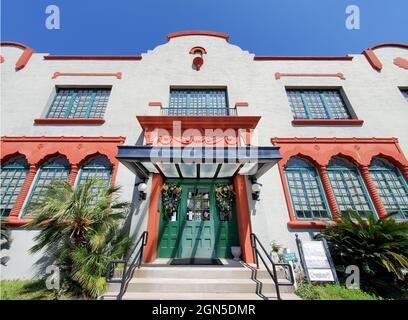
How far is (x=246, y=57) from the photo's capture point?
1052 cm

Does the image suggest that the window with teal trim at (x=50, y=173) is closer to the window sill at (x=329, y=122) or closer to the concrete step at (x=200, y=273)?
the concrete step at (x=200, y=273)

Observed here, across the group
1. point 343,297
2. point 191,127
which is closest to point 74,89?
point 191,127

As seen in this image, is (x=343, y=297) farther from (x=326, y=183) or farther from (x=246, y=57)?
(x=246, y=57)

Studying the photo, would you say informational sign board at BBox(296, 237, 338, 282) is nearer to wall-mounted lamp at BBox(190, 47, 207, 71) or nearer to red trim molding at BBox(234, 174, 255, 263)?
red trim molding at BBox(234, 174, 255, 263)

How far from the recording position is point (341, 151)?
306 inches

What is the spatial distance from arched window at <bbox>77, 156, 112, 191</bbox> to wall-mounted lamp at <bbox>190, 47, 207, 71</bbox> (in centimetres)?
673

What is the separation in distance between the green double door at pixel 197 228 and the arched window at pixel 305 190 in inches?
99.5

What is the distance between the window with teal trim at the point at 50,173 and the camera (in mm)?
7164

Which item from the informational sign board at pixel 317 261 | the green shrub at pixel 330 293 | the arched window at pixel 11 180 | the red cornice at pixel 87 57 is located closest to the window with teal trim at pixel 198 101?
the red cornice at pixel 87 57

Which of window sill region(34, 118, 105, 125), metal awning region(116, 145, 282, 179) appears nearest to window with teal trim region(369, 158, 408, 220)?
metal awning region(116, 145, 282, 179)

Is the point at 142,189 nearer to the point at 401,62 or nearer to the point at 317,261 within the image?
the point at 317,261

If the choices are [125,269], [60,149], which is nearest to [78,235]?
[125,269]

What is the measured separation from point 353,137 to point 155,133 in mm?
8433

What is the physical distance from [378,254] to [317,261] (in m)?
1.56
